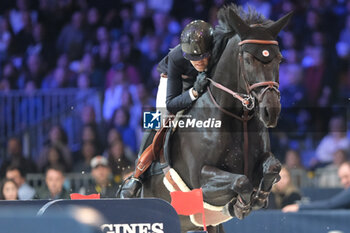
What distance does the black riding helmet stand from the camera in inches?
185

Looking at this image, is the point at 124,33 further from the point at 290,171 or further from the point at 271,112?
the point at 271,112

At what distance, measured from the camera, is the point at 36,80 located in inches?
395

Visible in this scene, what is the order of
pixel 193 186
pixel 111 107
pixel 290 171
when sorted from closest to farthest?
pixel 193 186
pixel 290 171
pixel 111 107

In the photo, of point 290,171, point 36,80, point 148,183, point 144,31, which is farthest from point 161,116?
point 36,80

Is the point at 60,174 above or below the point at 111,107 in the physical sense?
below

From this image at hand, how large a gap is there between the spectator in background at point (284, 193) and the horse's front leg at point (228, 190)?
1923 millimetres

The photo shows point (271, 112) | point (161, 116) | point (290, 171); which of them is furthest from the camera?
point (290, 171)

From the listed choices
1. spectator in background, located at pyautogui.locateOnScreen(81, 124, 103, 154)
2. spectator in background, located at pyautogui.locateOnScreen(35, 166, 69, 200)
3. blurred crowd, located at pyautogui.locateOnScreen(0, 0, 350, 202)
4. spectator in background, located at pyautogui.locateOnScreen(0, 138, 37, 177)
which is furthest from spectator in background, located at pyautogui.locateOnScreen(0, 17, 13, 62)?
spectator in background, located at pyautogui.locateOnScreen(35, 166, 69, 200)

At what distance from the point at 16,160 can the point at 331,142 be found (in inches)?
153

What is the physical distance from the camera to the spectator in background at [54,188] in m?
6.38

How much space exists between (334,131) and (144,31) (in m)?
3.36

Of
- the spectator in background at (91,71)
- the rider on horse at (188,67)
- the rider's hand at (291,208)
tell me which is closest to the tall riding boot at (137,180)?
the rider on horse at (188,67)

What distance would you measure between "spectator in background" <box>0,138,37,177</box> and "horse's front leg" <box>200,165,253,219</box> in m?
3.88

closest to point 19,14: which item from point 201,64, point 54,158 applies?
point 54,158
